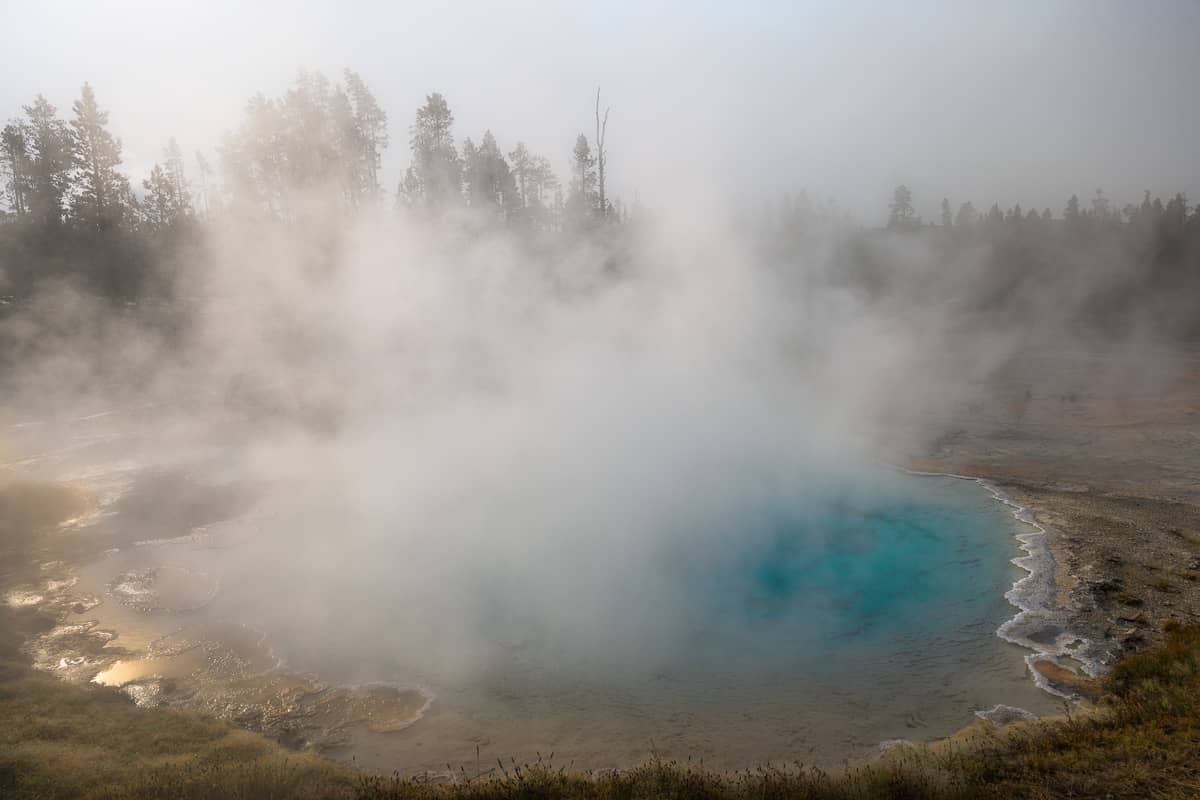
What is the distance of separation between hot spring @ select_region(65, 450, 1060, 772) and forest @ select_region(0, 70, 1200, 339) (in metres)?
12.9

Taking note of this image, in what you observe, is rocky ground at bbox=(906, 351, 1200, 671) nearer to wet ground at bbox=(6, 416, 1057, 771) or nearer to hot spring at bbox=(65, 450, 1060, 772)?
hot spring at bbox=(65, 450, 1060, 772)

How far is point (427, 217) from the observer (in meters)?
23.1

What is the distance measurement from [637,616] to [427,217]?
1929cm

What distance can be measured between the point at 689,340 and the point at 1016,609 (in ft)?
40.9

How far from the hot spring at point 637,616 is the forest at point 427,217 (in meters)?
12.9

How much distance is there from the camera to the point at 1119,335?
27.1 m

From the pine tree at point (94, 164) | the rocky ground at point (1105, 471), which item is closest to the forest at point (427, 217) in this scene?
the pine tree at point (94, 164)

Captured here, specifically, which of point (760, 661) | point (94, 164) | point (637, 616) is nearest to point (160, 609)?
point (637, 616)

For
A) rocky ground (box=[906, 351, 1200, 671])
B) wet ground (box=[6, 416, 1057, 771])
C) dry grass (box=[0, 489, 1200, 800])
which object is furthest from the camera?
rocky ground (box=[906, 351, 1200, 671])

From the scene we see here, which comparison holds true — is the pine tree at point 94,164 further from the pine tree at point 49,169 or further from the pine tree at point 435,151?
the pine tree at point 435,151

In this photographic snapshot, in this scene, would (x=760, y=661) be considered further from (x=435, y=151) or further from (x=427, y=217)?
(x=435, y=151)

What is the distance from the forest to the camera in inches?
932

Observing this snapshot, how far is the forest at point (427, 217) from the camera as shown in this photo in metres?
23.7

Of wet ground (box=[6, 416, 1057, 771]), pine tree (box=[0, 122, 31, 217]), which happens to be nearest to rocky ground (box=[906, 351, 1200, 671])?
wet ground (box=[6, 416, 1057, 771])
